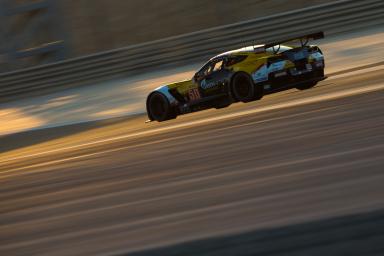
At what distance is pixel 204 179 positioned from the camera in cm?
769

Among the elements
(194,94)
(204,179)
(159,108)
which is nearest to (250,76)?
(194,94)

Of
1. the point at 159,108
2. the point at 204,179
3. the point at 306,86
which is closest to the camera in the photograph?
the point at 204,179

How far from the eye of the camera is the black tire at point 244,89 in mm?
12648

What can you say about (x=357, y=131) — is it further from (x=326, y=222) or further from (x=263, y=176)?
(x=326, y=222)

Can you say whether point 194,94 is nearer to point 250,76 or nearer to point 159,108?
point 159,108

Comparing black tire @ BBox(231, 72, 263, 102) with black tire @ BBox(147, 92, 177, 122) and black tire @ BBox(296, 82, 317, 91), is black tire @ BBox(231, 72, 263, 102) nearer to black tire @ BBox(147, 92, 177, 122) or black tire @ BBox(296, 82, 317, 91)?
black tire @ BBox(296, 82, 317, 91)

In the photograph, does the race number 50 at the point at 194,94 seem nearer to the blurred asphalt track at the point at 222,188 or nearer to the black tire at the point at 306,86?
the blurred asphalt track at the point at 222,188

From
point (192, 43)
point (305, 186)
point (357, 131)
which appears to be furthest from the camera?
point (192, 43)

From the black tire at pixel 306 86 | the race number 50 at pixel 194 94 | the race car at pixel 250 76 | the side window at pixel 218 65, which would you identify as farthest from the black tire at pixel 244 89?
the black tire at pixel 306 86

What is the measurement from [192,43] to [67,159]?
11010 mm

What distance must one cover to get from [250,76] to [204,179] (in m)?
5.14

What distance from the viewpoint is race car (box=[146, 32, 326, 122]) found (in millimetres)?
12531

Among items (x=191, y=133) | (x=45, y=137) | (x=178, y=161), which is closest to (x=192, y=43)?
(x=45, y=137)

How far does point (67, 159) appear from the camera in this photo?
11359 mm
